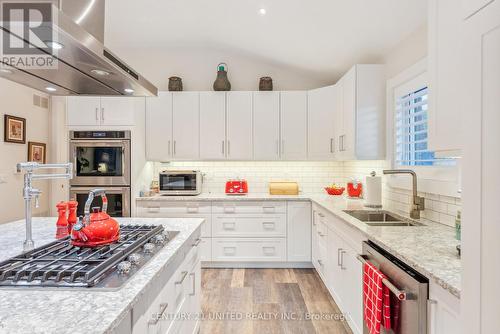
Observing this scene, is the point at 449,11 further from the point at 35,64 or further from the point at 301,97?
the point at 301,97

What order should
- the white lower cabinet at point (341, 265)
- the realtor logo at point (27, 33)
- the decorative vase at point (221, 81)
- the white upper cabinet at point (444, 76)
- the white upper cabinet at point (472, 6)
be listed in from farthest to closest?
the decorative vase at point (221, 81) → the white lower cabinet at point (341, 265) → the white upper cabinet at point (444, 76) → the realtor logo at point (27, 33) → the white upper cabinet at point (472, 6)

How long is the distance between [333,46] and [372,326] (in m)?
2.73

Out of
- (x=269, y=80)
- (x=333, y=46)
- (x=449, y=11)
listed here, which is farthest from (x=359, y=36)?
(x=449, y=11)

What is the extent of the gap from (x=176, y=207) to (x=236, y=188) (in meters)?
0.82

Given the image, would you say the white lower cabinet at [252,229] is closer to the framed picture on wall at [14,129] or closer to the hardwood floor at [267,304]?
the hardwood floor at [267,304]

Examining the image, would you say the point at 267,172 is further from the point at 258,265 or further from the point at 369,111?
the point at 369,111

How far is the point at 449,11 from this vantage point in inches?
49.2

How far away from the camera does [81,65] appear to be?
4.33 ft

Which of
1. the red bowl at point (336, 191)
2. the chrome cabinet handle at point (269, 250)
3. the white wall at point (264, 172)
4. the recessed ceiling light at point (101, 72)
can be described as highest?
the recessed ceiling light at point (101, 72)

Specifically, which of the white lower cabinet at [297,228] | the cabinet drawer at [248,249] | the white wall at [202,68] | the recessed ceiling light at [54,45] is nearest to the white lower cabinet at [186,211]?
the cabinet drawer at [248,249]

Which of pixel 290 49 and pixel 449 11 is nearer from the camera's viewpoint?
pixel 449 11

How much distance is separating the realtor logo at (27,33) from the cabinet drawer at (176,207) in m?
2.57

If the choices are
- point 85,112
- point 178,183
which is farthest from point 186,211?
point 85,112

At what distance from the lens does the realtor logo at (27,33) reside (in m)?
0.86
